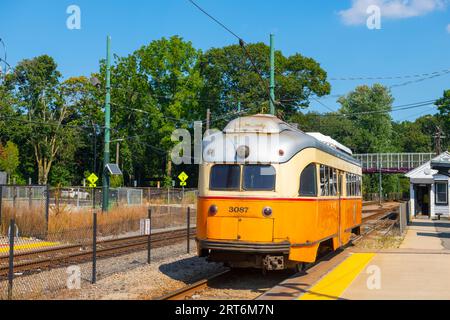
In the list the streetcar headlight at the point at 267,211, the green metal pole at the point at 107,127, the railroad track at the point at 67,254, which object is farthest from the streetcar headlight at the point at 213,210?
the green metal pole at the point at 107,127

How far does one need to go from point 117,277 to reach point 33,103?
210 feet

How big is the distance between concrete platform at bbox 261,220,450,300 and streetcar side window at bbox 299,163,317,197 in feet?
5.73

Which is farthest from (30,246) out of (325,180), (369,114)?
(369,114)

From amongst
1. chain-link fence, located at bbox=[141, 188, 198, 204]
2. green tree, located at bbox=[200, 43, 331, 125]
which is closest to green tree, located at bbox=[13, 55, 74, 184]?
green tree, located at bbox=[200, 43, 331, 125]

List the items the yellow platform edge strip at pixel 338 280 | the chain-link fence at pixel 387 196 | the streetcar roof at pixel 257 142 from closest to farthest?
the yellow platform edge strip at pixel 338 280 → the streetcar roof at pixel 257 142 → the chain-link fence at pixel 387 196

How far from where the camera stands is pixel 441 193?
124ft

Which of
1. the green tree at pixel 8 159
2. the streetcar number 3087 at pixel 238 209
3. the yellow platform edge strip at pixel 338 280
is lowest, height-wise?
the yellow platform edge strip at pixel 338 280

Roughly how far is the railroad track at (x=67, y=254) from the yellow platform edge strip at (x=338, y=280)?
22.2 ft

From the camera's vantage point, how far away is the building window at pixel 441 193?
37.4 meters

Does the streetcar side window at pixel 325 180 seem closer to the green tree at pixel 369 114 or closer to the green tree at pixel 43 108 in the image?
the green tree at pixel 43 108

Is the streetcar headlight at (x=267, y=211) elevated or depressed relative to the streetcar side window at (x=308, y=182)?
depressed

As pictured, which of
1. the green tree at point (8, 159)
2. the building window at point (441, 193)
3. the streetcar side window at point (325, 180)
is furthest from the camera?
the green tree at point (8, 159)

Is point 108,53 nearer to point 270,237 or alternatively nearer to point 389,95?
point 270,237
